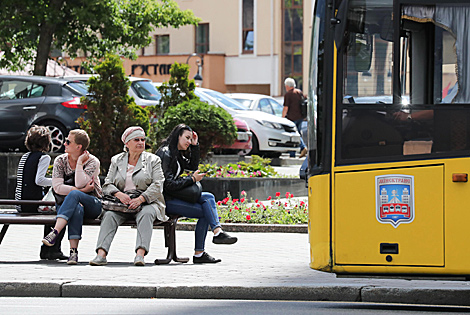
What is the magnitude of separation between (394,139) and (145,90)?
13.1 meters

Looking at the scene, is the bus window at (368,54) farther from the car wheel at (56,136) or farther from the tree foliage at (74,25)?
the tree foliage at (74,25)

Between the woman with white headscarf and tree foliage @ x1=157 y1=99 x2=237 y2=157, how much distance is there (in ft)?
22.3

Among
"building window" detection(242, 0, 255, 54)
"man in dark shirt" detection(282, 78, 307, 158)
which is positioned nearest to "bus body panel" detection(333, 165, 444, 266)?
"man in dark shirt" detection(282, 78, 307, 158)

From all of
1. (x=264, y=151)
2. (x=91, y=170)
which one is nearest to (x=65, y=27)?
(x=264, y=151)

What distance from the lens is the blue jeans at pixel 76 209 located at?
32.2 feet

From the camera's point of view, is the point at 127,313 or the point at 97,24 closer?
the point at 127,313

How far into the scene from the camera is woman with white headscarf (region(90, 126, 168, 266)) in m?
9.66

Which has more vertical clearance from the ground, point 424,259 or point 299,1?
point 299,1

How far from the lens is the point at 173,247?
391 inches

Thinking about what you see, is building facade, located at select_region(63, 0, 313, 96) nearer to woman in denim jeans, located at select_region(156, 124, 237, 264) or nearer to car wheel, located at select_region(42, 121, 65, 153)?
car wheel, located at select_region(42, 121, 65, 153)

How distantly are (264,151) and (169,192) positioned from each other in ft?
41.6

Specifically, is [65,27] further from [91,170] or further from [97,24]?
[91,170]

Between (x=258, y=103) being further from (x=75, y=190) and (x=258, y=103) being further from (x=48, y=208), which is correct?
(x=75, y=190)

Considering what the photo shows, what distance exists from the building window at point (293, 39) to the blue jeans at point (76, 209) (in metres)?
40.6
